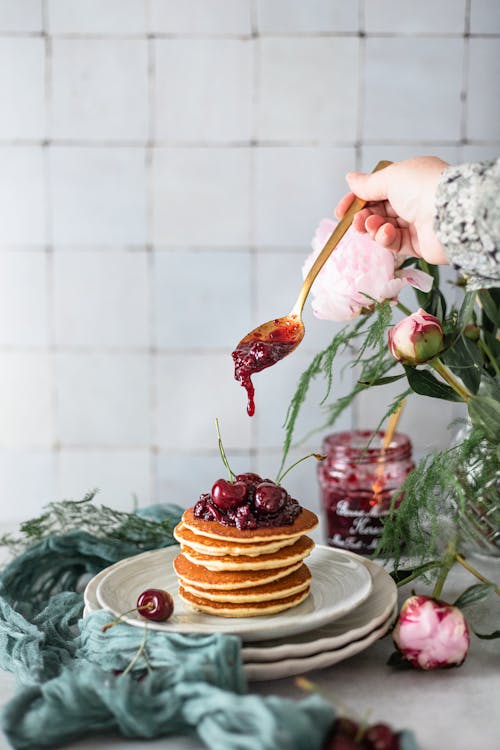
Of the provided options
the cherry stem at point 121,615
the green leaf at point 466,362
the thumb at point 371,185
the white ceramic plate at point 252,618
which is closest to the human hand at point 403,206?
the thumb at point 371,185

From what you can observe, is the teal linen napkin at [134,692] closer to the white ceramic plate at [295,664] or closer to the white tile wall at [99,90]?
the white ceramic plate at [295,664]

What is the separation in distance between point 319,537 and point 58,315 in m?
0.55

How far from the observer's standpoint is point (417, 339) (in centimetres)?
87

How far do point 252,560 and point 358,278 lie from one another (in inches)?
12.7

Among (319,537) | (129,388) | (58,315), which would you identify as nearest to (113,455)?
(129,388)

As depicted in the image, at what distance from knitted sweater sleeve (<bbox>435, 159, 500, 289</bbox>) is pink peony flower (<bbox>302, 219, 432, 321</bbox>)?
79mm

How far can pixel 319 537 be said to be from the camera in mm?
1329

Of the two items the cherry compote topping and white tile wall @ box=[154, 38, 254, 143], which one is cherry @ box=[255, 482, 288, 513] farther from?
white tile wall @ box=[154, 38, 254, 143]

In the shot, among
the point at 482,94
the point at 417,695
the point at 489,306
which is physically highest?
the point at 482,94

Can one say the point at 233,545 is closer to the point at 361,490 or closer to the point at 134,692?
the point at 134,692

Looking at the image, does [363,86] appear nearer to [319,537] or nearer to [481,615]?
[319,537]

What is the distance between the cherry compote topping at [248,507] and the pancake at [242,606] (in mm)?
75

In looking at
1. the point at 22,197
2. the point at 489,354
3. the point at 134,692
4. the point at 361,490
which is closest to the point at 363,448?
the point at 361,490

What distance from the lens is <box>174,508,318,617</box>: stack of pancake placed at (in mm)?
827
